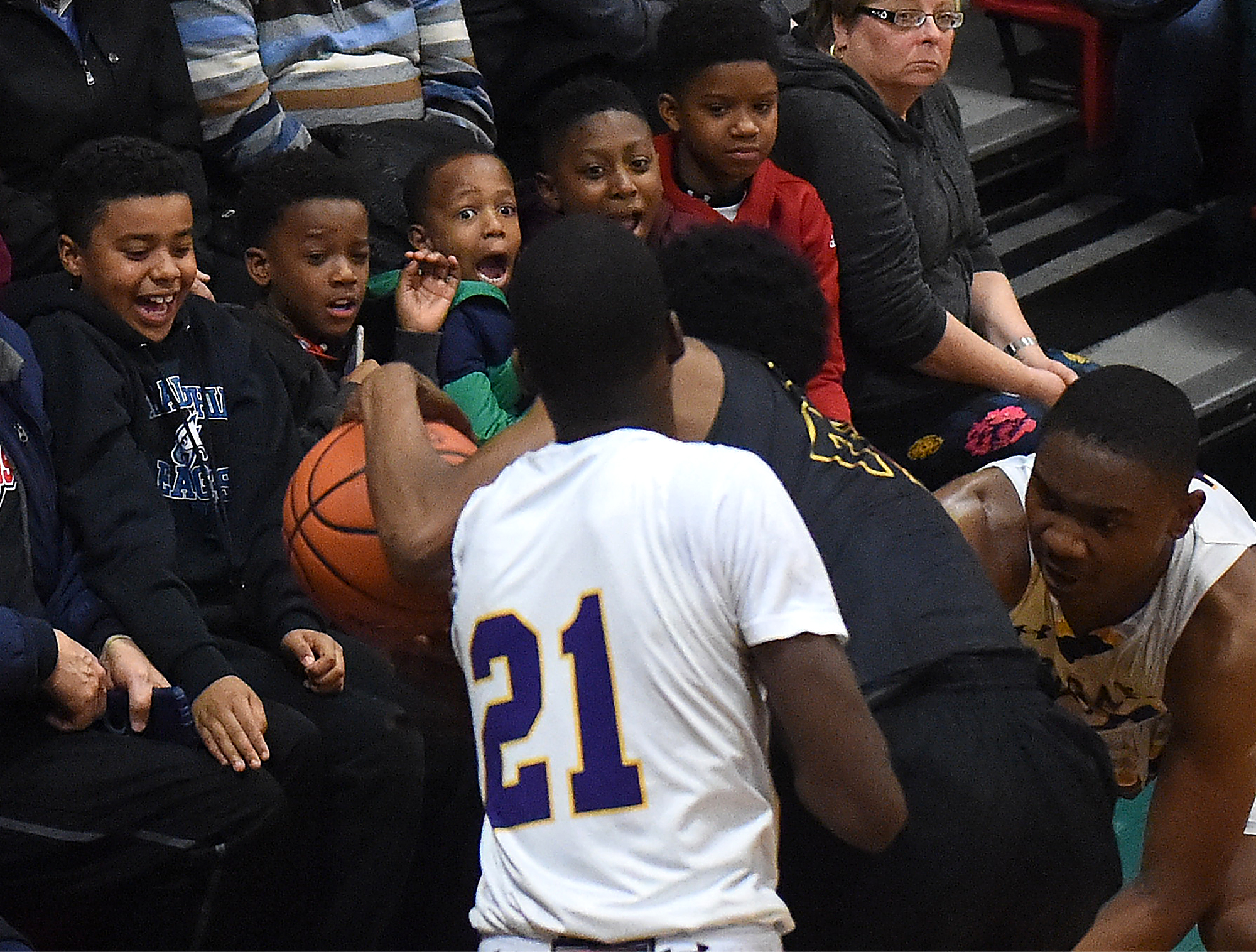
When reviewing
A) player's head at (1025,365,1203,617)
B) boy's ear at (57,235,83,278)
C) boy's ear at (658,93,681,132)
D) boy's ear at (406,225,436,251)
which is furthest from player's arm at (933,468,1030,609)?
boy's ear at (57,235,83,278)

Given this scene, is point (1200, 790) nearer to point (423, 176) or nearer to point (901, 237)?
point (901, 237)

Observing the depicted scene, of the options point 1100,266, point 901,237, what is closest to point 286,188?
point 901,237

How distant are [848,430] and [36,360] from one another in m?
1.40

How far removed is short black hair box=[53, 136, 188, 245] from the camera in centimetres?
319

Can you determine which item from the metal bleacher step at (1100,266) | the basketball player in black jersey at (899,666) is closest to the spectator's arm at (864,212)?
the metal bleacher step at (1100,266)

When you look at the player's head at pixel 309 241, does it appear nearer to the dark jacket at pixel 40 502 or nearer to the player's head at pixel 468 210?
the player's head at pixel 468 210

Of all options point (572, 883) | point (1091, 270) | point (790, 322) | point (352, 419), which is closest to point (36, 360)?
point (352, 419)

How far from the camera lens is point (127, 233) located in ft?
10.4

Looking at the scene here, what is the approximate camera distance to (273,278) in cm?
357

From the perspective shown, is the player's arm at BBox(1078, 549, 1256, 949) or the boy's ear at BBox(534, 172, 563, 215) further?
the boy's ear at BBox(534, 172, 563, 215)

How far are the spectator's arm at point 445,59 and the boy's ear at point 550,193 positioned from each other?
259 millimetres

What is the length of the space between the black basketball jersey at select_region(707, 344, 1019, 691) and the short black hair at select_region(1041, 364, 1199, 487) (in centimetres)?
44

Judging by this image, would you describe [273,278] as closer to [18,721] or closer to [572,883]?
[18,721]

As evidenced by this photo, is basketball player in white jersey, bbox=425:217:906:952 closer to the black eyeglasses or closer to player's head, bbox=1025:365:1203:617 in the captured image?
player's head, bbox=1025:365:1203:617
